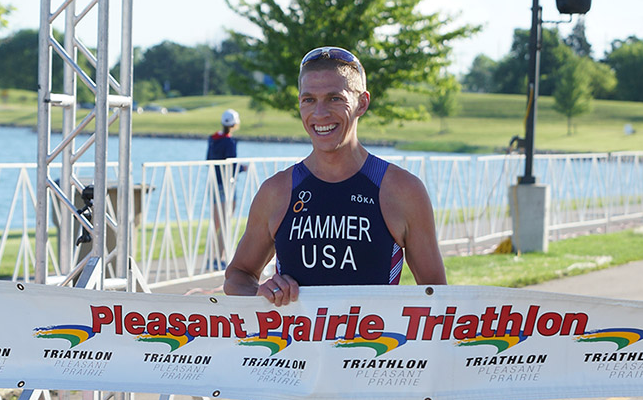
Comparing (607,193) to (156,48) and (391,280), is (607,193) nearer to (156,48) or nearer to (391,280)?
(391,280)

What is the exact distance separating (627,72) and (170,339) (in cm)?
13177

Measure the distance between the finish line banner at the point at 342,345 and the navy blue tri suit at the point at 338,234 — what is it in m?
0.06

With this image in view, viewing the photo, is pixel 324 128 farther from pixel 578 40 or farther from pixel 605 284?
pixel 578 40

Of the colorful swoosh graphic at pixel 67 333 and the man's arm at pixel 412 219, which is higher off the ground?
the man's arm at pixel 412 219

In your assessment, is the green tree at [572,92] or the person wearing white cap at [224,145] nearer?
the person wearing white cap at [224,145]

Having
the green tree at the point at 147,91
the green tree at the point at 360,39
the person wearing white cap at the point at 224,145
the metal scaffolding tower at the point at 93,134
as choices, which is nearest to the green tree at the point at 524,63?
the green tree at the point at 147,91

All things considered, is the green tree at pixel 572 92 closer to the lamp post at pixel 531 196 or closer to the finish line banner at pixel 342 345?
the lamp post at pixel 531 196

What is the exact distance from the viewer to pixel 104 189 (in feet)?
15.1

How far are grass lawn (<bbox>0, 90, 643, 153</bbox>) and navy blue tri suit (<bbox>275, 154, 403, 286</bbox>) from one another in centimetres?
8501

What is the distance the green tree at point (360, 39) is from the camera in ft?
70.0

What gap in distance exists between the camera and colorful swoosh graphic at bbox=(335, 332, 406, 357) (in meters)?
3.27

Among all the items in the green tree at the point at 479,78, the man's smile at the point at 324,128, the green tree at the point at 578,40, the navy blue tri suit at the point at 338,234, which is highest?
the green tree at the point at 578,40

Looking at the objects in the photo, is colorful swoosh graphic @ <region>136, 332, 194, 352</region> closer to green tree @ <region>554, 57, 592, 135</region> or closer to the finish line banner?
the finish line banner

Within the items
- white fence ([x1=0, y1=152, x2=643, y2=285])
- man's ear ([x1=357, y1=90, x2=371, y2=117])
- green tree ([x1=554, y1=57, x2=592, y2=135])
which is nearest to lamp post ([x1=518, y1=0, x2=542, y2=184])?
white fence ([x1=0, y1=152, x2=643, y2=285])
